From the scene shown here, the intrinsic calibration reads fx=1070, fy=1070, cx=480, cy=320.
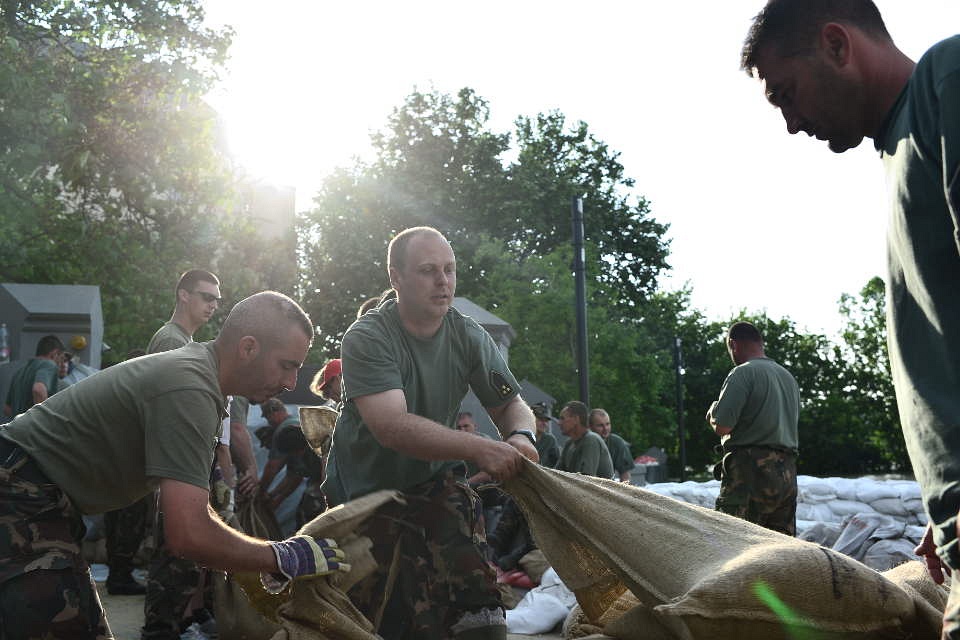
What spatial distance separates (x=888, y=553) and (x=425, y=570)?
4720 mm

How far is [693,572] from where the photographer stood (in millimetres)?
3361

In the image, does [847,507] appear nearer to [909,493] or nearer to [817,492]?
[817,492]

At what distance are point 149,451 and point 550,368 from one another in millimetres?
31338

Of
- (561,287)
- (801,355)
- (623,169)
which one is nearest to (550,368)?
(561,287)

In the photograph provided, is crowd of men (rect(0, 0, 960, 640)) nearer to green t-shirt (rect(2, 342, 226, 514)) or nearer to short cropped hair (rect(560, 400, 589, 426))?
green t-shirt (rect(2, 342, 226, 514))

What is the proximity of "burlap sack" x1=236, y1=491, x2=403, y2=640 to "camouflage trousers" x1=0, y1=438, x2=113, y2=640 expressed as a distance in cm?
60

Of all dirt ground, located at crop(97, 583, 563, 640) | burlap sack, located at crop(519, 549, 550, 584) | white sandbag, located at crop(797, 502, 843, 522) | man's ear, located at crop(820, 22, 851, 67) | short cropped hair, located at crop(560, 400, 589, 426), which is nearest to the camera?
man's ear, located at crop(820, 22, 851, 67)

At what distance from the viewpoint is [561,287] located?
34594 mm

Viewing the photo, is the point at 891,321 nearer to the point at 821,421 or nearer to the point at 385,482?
the point at 385,482

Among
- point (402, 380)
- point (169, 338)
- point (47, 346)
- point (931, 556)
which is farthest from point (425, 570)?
point (47, 346)

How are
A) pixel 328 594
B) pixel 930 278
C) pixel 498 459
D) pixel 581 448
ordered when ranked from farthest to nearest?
pixel 581 448, pixel 498 459, pixel 328 594, pixel 930 278

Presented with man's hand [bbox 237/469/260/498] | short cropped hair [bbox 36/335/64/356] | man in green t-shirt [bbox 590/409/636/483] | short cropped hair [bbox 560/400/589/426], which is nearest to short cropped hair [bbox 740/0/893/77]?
man's hand [bbox 237/469/260/498]

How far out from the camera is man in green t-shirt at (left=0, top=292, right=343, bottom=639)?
302cm

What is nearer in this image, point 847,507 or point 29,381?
point 29,381
